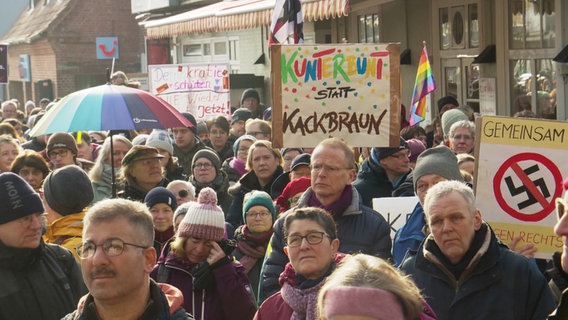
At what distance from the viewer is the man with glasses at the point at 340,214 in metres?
6.03

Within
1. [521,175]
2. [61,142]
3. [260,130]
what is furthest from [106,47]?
[521,175]

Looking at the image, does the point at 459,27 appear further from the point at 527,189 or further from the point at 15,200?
the point at 15,200

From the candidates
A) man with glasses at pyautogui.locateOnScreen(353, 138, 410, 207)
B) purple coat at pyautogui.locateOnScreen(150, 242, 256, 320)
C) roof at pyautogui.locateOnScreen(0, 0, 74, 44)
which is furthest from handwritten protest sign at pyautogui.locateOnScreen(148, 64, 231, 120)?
roof at pyautogui.locateOnScreen(0, 0, 74, 44)

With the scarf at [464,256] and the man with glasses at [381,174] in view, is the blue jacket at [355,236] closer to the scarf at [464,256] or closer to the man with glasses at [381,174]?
the scarf at [464,256]

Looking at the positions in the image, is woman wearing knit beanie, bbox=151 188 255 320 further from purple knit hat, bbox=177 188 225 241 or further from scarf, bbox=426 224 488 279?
scarf, bbox=426 224 488 279

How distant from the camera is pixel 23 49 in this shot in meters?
48.0

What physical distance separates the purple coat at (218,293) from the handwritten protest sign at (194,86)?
1012cm

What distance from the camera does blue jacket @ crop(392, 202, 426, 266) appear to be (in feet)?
20.6

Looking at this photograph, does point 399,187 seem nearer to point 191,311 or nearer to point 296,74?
point 296,74

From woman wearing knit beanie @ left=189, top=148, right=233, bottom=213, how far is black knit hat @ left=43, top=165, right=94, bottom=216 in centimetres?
366

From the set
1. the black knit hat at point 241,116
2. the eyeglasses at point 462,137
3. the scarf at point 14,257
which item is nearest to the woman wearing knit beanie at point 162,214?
the scarf at point 14,257

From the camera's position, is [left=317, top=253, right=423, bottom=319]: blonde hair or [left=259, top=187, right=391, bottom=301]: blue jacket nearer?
[left=317, top=253, right=423, bottom=319]: blonde hair

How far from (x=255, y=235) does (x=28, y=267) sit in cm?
257

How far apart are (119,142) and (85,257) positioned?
6.14 m
